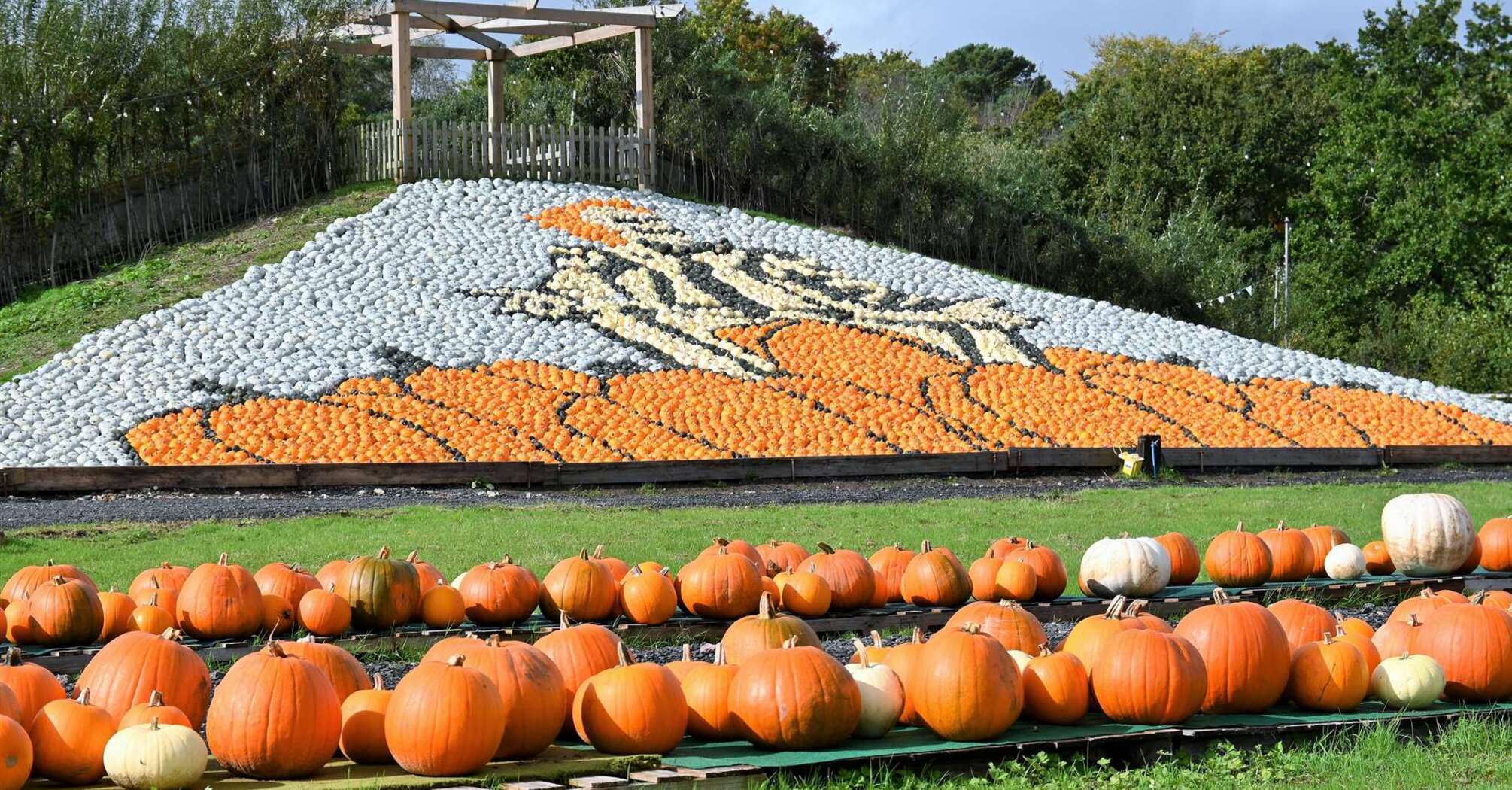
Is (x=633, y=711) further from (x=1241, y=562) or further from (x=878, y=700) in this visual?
(x=1241, y=562)

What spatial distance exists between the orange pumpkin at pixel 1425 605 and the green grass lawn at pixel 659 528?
9.20 feet

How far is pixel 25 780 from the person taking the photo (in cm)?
402

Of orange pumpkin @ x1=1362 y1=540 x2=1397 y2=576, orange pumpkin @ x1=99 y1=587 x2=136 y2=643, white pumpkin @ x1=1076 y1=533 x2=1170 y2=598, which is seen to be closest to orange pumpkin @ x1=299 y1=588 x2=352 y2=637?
orange pumpkin @ x1=99 y1=587 x2=136 y2=643

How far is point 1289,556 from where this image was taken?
26.8 ft

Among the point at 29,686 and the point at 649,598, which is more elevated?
the point at 29,686

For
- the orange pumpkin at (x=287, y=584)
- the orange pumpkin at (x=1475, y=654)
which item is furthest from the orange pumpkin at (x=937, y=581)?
the orange pumpkin at (x=287, y=584)

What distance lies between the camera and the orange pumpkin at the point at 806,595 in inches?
273

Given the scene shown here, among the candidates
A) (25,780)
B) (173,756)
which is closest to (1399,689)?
(173,756)

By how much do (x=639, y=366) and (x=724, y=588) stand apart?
1087 cm

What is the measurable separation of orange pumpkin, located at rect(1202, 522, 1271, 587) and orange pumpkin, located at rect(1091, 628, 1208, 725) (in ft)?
10.1

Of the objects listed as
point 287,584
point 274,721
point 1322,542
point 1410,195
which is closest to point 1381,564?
point 1322,542

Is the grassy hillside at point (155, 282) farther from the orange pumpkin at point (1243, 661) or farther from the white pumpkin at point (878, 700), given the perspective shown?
the orange pumpkin at point (1243, 661)

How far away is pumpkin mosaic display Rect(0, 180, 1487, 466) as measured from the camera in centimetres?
1499

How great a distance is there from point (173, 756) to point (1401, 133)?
3533cm
